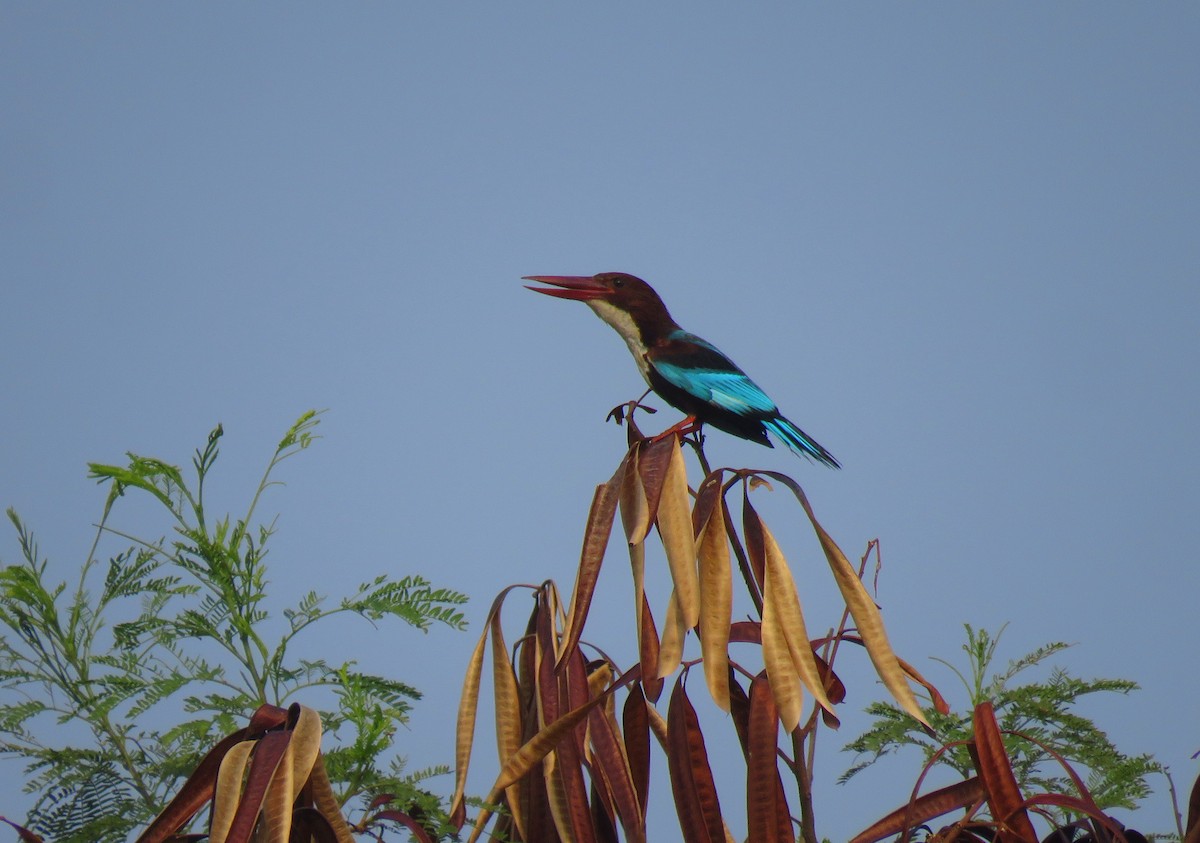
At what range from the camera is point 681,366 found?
4.54 metres

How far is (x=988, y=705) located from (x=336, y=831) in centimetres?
116

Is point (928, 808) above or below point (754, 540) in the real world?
below

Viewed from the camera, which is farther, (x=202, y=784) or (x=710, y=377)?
(x=710, y=377)

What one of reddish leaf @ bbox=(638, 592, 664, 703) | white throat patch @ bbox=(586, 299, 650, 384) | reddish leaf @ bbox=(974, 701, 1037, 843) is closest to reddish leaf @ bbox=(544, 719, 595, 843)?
reddish leaf @ bbox=(638, 592, 664, 703)

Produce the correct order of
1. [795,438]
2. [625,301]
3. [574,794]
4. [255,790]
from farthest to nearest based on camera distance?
[625,301]
[795,438]
[574,794]
[255,790]

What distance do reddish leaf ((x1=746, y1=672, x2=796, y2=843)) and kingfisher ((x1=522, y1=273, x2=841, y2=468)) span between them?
4.92 ft

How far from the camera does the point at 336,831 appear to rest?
2117 mm

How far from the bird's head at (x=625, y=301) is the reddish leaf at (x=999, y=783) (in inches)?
112

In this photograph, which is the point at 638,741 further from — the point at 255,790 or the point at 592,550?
the point at 255,790

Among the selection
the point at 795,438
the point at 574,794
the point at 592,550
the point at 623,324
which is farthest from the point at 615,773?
the point at 623,324

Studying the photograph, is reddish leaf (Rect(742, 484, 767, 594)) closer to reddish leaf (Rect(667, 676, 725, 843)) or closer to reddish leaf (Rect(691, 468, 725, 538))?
reddish leaf (Rect(691, 468, 725, 538))

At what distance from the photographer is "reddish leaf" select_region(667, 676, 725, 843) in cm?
229

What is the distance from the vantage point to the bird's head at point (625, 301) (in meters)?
4.88

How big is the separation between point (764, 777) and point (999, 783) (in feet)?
1.32
